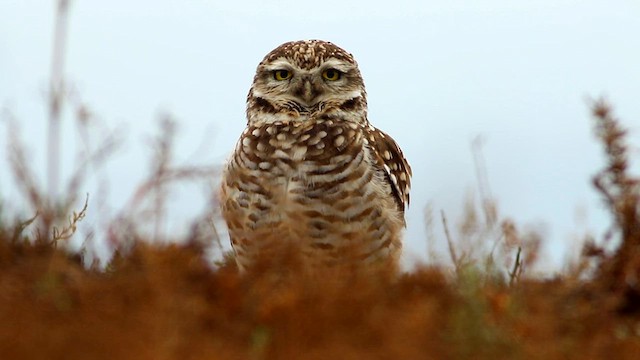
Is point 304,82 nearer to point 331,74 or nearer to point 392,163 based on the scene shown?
point 331,74

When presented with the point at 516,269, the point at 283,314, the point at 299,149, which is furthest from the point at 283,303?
the point at 299,149

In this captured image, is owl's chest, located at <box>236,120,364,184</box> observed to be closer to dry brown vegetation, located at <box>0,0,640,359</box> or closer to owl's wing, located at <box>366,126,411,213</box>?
owl's wing, located at <box>366,126,411,213</box>

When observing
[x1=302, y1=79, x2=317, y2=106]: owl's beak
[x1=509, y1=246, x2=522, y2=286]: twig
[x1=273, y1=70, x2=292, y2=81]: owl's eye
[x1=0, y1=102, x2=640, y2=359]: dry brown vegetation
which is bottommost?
[x1=0, y1=102, x2=640, y2=359]: dry brown vegetation

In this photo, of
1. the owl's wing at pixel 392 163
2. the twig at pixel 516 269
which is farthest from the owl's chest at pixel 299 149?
the twig at pixel 516 269

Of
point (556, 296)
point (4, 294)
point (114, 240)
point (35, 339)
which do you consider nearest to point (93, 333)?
point (35, 339)

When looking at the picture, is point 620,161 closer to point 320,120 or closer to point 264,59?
point 320,120

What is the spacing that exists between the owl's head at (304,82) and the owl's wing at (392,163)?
1.09 feet

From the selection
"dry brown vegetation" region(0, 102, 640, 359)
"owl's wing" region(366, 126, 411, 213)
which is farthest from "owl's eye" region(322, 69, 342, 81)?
"dry brown vegetation" region(0, 102, 640, 359)

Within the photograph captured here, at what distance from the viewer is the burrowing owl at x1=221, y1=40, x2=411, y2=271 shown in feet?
21.7

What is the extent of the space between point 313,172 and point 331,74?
3.51 ft

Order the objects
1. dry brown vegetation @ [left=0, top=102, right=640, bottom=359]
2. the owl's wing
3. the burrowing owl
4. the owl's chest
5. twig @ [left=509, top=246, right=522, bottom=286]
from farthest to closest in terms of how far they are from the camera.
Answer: the owl's wing < the owl's chest < the burrowing owl < twig @ [left=509, top=246, right=522, bottom=286] < dry brown vegetation @ [left=0, top=102, right=640, bottom=359]

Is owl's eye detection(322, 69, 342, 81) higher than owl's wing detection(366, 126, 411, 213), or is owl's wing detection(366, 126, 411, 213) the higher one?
owl's eye detection(322, 69, 342, 81)

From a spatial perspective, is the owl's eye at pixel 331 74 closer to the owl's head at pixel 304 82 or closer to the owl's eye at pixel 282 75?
the owl's head at pixel 304 82

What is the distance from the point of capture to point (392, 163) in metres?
7.15
